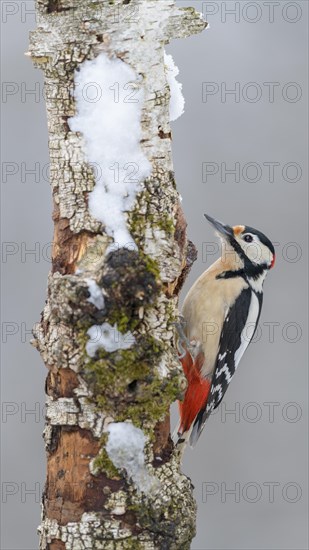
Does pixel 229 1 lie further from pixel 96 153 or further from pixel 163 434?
pixel 163 434

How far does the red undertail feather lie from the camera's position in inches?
147

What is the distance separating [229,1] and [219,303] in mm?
2004

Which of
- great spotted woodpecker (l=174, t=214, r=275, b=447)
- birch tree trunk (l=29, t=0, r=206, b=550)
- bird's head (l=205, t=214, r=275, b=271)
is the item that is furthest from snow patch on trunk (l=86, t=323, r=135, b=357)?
bird's head (l=205, t=214, r=275, b=271)

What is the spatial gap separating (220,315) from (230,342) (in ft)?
0.44

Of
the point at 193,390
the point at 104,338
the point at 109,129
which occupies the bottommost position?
the point at 104,338

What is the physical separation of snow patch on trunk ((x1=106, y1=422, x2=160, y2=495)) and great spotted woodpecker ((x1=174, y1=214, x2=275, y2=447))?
108 centimetres

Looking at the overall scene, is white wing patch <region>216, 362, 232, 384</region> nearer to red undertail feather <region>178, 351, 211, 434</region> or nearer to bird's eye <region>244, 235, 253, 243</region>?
red undertail feather <region>178, 351, 211, 434</region>

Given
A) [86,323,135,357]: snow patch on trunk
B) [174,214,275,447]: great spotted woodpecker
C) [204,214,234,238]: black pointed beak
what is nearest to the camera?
[86,323,135,357]: snow patch on trunk

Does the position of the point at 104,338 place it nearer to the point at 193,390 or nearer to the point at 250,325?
the point at 193,390

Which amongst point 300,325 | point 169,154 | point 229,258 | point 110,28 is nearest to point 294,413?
point 300,325

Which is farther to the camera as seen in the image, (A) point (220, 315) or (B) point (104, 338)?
(A) point (220, 315)

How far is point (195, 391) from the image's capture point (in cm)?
377

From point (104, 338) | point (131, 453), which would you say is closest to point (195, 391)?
point (131, 453)

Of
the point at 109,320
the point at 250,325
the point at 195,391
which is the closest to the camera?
the point at 109,320
